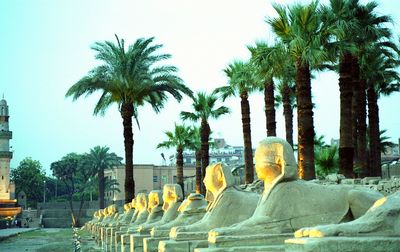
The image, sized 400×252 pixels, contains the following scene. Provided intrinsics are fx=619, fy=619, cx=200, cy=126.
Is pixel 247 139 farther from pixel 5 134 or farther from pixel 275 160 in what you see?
pixel 5 134

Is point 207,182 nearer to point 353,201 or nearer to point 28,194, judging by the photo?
point 353,201

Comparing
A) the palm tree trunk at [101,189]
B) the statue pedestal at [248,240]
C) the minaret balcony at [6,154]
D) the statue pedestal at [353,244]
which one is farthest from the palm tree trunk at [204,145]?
the minaret balcony at [6,154]

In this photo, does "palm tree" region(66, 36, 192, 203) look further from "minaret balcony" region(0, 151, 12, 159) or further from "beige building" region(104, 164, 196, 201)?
"minaret balcony" region(0, 151, 12, 159)

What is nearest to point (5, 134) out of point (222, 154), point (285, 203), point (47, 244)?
point (222, 154)

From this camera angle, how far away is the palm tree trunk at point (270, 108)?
2475 cm

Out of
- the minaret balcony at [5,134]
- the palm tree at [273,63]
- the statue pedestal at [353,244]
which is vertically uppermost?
the minaret balcony at [5,134]

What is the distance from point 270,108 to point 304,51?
20.2 feet

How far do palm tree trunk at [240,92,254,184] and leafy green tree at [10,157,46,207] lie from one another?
75.9 metres

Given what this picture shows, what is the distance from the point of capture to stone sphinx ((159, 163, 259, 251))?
877 cm

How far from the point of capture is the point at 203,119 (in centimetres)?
3612

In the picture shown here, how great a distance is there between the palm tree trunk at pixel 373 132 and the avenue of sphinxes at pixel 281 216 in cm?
1504

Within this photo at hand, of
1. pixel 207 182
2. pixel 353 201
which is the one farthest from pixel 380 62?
pixel 353 201

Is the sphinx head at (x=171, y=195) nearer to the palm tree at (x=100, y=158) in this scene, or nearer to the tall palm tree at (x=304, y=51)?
the tall palm tree at (x=304, y=51)

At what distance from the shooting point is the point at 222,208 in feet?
29.2
